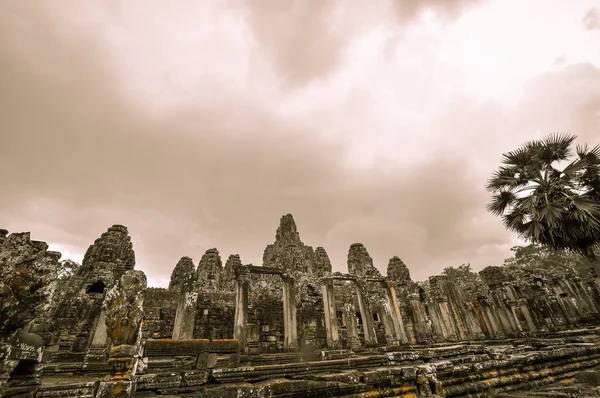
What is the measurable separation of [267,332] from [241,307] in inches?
151

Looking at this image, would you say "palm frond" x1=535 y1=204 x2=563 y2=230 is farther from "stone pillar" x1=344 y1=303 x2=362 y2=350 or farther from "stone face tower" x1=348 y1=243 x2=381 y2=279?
"stone face tower" x1=348 y1=243 x2=381 y2=279

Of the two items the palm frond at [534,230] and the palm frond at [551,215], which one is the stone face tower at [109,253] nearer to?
the palm frond at [534,230]

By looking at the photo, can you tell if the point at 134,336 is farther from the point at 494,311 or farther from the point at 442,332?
Result: the point at 494,311

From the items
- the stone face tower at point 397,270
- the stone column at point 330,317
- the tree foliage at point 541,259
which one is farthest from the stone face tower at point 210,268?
the tree foliage at point 541,259

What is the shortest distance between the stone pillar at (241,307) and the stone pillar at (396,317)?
7991 mm

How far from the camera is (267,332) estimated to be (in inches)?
503

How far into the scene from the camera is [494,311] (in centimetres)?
1691

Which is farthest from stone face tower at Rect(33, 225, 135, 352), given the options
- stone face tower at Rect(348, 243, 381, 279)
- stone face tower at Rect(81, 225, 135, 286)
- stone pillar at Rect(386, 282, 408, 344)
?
stone face tower at Rect(348, 243, 381, 279)

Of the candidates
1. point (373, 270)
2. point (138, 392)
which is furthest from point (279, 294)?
point (373, 270)

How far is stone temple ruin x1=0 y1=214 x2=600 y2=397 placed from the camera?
126 inches

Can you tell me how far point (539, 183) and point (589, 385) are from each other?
423 inches

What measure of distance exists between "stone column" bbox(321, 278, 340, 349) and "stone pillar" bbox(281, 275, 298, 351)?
147 cm

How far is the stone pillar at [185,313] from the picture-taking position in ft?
29.8

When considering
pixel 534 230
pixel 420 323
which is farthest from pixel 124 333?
pixel 534 230
